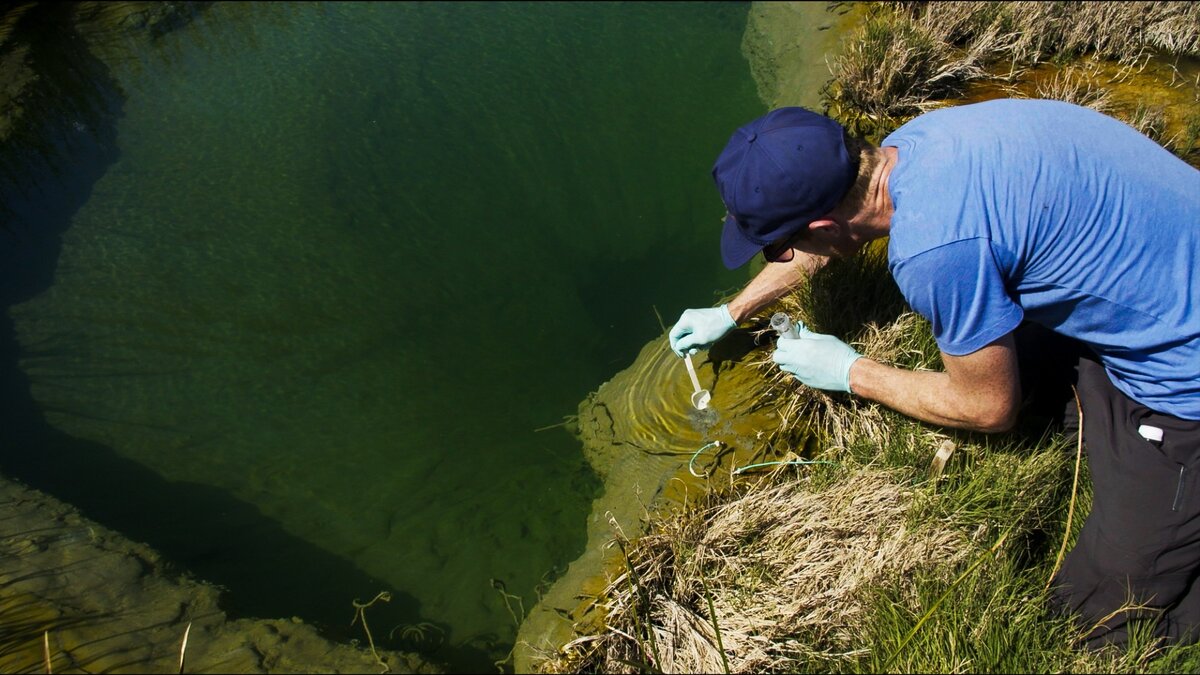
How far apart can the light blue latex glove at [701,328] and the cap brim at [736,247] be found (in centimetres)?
50

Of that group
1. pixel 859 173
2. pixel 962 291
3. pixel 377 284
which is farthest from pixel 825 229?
pixel 377 284

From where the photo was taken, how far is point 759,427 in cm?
262

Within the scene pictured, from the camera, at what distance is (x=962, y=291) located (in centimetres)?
173

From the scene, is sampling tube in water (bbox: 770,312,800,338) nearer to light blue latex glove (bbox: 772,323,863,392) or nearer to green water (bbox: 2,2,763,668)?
light blue latex glove (bbox: 772,323,863,392)

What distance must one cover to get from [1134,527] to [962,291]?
2.85 ft

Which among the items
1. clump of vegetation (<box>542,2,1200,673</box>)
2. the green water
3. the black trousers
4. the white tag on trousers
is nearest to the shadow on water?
the green water

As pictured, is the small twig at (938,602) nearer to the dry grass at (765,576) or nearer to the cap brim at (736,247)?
the dry grass at (765,576)

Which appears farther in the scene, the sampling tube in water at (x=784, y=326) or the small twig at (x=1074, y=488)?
the sampling tube in water at (x=784, y=326)

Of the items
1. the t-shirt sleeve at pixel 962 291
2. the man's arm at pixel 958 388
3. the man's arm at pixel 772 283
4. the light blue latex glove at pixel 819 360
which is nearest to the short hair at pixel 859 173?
the t-shirt sleeve at pixel 962 291

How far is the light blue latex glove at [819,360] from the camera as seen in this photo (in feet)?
7.61

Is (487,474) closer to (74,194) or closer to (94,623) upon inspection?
(94,623)

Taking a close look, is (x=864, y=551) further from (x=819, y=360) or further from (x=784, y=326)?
(x=784, y=326)

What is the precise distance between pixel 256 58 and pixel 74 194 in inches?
58.6

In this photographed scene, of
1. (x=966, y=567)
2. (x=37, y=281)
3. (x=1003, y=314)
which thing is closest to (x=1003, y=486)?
(x=966, y=567)
